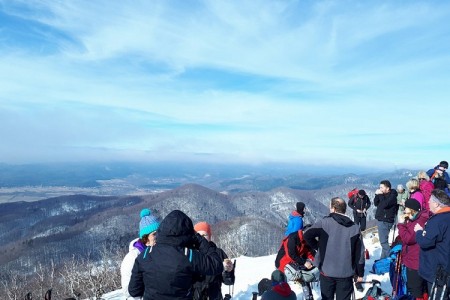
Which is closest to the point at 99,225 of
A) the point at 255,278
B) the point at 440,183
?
the point at 255,278

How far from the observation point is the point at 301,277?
6160 millimetres

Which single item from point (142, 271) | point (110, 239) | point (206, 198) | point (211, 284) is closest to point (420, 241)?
point (211, 284)

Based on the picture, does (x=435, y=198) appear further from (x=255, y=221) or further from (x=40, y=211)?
(x=40, y=211)

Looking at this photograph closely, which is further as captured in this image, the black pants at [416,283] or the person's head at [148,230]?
the black pants at [416,283]

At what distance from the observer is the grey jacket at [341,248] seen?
5.21 metres

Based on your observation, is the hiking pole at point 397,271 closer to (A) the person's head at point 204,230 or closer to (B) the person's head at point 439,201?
(B) the person's head at point 439,201

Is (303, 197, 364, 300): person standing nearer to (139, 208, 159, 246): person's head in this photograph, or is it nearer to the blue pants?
(139, 208, 159, 246): person's head

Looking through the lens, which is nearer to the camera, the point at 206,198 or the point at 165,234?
the point at 165,234

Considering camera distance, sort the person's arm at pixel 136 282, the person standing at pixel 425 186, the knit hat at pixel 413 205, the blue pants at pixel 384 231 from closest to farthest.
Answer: the person's arm at pixel 136 282 → the knit hat at pixel 413 205 → the person standing at pixel 425 186 → the blue pants at pixel 384 231

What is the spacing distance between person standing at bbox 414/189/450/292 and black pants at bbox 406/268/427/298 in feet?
1.75

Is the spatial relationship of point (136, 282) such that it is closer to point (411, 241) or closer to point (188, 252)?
point (188, 252)

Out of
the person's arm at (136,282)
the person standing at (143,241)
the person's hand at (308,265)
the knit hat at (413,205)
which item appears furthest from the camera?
the person's hand at (308,265)

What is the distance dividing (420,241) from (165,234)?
13.2 ft

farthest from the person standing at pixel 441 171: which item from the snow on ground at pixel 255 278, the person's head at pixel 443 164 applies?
the snow on ground at pixel 255 278
